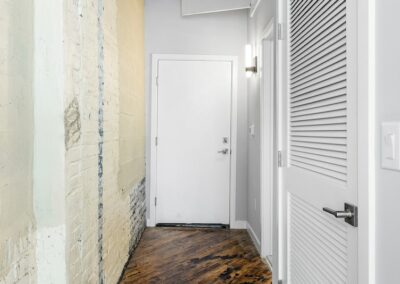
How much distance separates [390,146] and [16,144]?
1.22m

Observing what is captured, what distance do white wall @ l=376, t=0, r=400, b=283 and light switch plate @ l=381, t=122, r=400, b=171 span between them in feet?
0.06

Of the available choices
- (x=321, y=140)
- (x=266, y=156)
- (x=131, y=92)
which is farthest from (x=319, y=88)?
(x=131, y=92)

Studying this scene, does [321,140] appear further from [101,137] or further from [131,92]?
[131,92]

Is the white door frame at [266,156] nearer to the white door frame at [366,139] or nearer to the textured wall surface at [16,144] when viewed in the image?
the white door frame at [366,139]

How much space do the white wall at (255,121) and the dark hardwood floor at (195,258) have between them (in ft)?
0.97

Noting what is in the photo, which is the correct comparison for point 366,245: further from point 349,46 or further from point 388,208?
point 349,46

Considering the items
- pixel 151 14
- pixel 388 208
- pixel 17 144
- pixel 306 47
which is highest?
pixel 151 14

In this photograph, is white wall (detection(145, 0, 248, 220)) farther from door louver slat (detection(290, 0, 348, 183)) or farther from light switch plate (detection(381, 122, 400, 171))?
light switch plate (detection(381, 122, 400, 171))

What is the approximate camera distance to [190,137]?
366 cm

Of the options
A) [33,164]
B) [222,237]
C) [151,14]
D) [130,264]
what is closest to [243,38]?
[151,14]

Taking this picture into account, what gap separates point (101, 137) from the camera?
1862mm

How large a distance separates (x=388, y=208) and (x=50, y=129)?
4.06 ft

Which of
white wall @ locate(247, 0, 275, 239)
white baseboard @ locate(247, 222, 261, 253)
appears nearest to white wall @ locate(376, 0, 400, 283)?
white wall @ locate(247, 0, 275, 239)

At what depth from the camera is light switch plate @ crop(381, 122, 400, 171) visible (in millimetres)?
786
